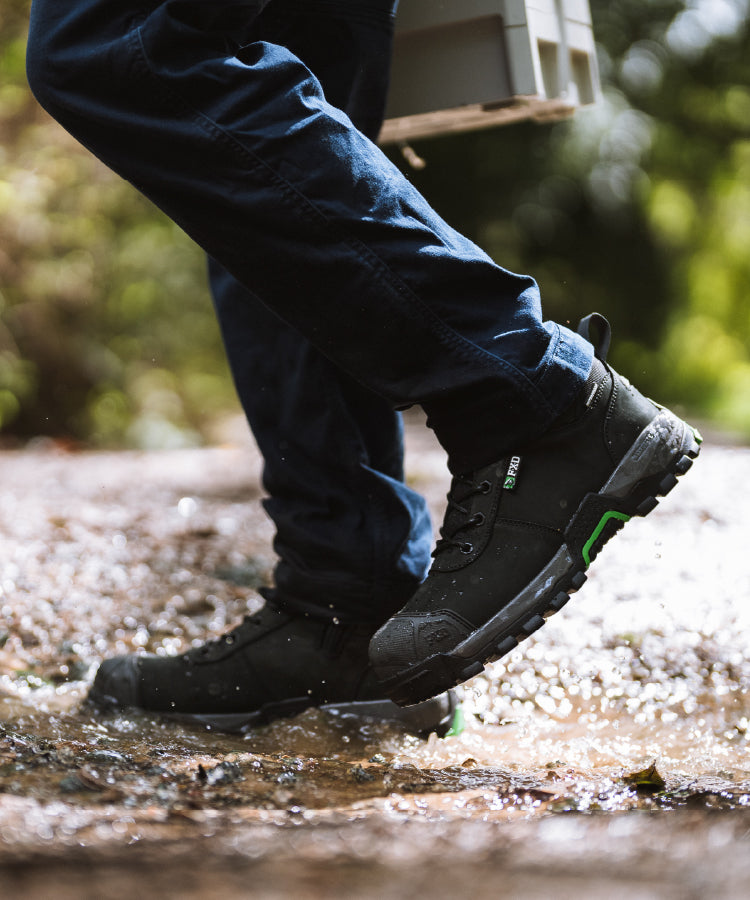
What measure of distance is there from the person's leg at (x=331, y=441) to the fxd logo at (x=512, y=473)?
217mm

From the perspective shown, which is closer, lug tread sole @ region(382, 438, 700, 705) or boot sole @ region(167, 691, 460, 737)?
lug tread sole @ region(382, 438, 700, 705)

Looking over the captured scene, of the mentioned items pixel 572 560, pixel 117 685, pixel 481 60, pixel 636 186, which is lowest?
pixel 117 685

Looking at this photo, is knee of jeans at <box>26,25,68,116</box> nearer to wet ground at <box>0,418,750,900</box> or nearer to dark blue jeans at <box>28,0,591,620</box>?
dark blue jeans at <box>28,0,591,620</box>

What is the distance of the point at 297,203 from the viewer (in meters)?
1.01

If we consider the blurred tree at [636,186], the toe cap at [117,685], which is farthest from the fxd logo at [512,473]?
the blurred tree at [636,186]

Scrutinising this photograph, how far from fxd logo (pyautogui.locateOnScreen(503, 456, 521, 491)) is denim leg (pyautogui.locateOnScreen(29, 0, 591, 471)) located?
0.04 m

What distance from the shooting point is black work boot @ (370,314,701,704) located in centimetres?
110

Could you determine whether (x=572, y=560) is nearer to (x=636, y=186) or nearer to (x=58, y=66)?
(x=58, y=66)

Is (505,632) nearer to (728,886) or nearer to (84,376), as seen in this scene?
(728,886)

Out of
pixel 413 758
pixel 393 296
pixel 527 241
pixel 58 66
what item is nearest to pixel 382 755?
pixel 413 758

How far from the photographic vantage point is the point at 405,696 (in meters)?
1.13

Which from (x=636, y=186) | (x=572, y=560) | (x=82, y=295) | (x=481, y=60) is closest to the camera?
(x=572, y=560)

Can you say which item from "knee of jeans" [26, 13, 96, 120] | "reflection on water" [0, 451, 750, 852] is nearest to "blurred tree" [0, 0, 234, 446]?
"reflection on water" [0, 451, 750, 852]

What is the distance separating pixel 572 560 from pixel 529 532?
0.06 m
